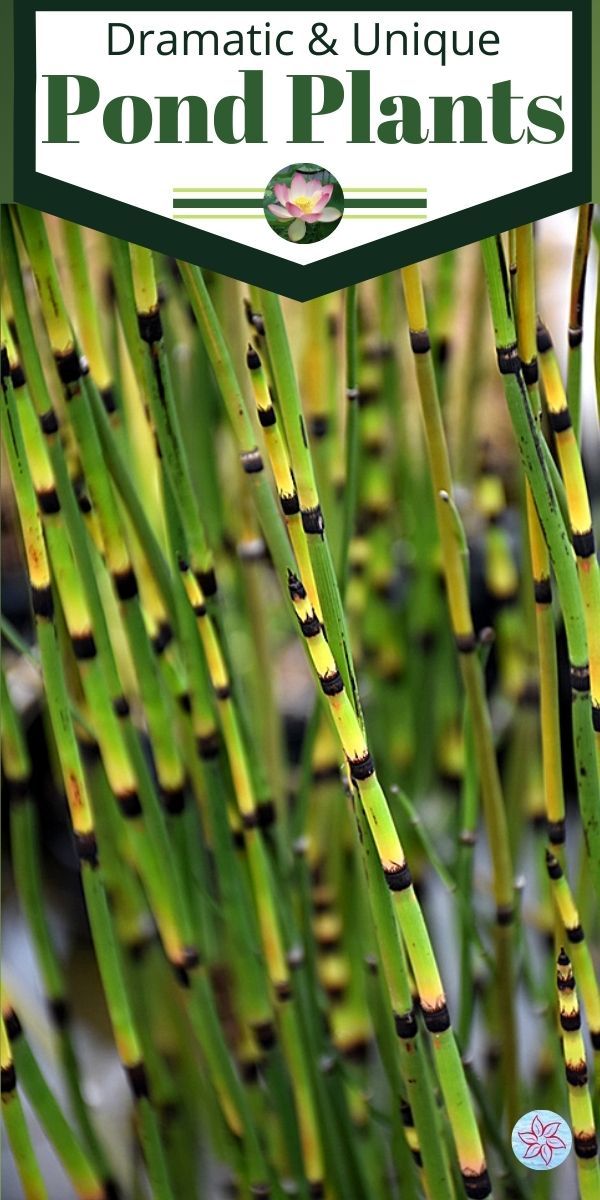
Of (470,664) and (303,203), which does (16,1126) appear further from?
(303,203)

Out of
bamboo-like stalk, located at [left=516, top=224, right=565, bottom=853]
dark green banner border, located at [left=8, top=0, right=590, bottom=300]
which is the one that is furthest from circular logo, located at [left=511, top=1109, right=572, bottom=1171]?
dark green banner border, located at [left=8, top=0, right=590, bottom=300]

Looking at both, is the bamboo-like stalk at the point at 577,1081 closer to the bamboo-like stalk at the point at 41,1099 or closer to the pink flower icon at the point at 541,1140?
the pink flower icon at the point at 541,1140

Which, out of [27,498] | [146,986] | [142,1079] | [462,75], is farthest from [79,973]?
[462,75]

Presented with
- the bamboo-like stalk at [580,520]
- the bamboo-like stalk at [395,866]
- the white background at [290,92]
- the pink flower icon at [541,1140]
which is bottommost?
the pink flower icon at [541,1140]

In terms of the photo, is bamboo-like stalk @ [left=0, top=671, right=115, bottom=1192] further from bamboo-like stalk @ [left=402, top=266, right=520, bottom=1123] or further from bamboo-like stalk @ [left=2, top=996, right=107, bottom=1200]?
bamboo-like stalk @ [left=402, top=266, right=520, bottom=1123]

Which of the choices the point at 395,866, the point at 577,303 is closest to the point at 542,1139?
the point at 395,866

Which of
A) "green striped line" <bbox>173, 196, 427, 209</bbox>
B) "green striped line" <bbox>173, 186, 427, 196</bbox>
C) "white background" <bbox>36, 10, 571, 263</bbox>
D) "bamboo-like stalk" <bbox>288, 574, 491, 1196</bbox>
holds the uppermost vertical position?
"white background" <bbox>36, 10, 571, 263</bbox>

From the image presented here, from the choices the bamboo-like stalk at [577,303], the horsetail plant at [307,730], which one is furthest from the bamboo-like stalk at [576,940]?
the bamboo-like stalk at [577,303]

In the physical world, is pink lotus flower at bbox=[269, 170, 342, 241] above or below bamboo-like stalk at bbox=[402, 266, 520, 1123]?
above
